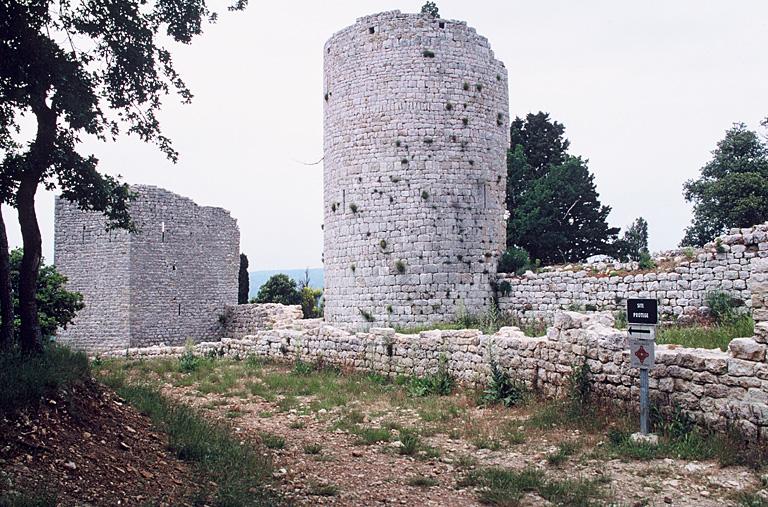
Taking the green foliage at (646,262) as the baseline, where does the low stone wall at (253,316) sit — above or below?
below

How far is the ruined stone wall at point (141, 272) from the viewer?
2517 cm

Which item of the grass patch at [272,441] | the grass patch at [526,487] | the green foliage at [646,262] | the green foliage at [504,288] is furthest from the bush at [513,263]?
the grass patch at [526,487]

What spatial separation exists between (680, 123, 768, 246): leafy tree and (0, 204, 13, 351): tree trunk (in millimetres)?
26335

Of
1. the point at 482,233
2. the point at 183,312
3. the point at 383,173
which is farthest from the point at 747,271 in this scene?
the point at 183,312

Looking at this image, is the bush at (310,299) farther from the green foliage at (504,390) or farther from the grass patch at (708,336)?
the grass patch at (708,336)

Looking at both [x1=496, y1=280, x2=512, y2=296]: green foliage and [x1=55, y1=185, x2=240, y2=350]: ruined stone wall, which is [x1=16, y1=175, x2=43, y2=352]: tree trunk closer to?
[x1=496, y1=280, x2=512, y2=296]: green foliage

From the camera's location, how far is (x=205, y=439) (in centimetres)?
727

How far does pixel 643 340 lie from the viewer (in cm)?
733

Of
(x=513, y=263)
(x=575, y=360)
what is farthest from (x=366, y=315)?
(x=575, y=360)

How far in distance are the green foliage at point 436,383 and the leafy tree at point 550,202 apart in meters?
17.1

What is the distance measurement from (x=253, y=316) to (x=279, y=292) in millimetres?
15478

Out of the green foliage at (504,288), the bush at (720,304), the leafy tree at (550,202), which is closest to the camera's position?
the bush at (720,304)

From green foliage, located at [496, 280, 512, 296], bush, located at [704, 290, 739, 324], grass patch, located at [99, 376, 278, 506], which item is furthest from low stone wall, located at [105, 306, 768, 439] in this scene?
green foliage, located at [496, 280, 512, 296]

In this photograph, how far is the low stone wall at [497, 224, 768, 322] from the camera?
1323 centimetres
